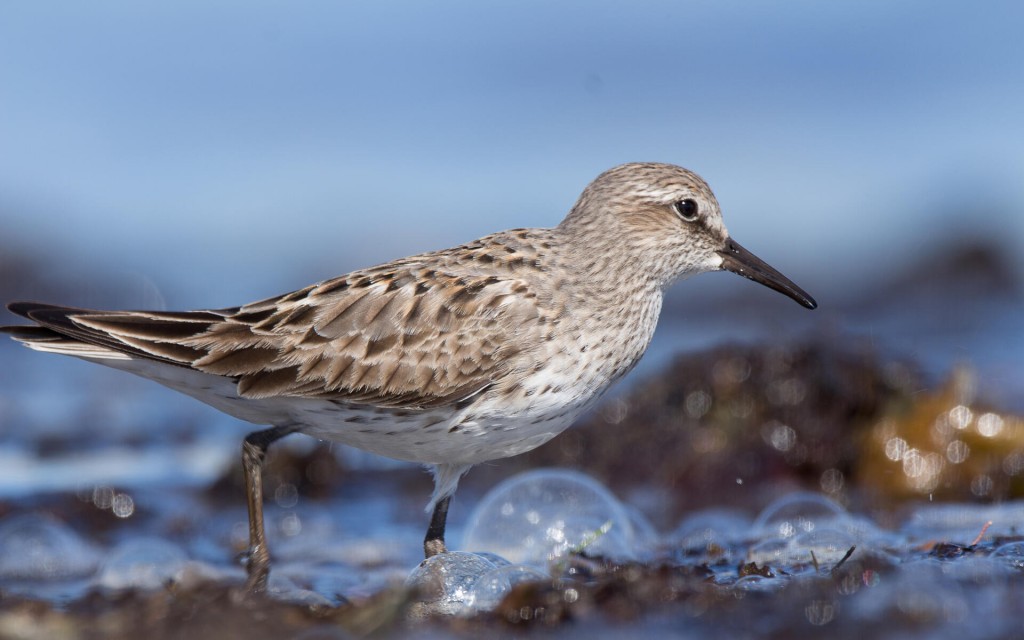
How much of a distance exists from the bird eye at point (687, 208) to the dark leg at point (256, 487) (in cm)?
232

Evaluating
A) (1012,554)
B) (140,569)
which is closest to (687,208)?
(1012,554)

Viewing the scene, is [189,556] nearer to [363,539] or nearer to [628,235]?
[363,539]

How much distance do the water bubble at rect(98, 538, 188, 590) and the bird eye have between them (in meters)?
3.18

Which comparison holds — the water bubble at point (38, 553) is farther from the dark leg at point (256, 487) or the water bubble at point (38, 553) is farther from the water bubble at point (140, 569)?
the dark leg at point (256, 487)

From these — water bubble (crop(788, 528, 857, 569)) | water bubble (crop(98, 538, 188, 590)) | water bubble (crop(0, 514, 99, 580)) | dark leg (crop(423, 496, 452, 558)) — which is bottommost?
water bubble (crop(0, 514, 99, 580))

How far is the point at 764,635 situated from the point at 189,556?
3982mm

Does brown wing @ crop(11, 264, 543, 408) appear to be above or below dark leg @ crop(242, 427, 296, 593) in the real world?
above

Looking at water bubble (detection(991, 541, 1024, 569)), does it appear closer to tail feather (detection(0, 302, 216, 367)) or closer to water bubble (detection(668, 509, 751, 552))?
water bubble (detection(668, 509, 751, 552))

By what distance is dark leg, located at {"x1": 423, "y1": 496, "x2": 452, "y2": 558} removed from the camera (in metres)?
6.34

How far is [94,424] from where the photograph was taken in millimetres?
10133

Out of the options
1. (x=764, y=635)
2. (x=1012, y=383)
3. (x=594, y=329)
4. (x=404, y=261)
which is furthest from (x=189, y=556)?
(x=1012, y=383)

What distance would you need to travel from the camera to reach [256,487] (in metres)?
6.18

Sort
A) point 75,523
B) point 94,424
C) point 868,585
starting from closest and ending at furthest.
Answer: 1. point 868,585
2. point 75,523
3. point 94,424

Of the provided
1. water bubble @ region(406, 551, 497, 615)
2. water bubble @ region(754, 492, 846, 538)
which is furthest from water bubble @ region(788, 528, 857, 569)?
water bubble @ region(406, 551, 497, 615)
